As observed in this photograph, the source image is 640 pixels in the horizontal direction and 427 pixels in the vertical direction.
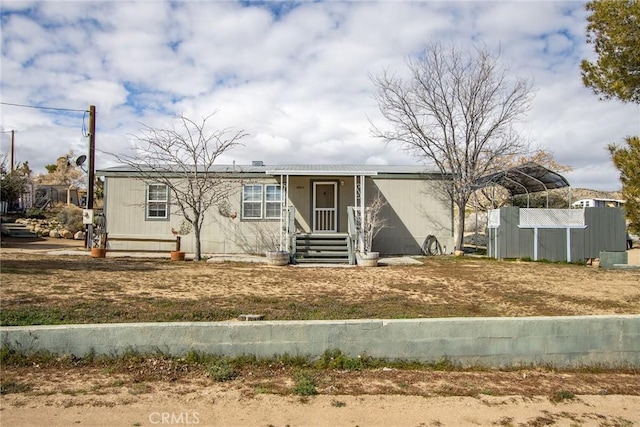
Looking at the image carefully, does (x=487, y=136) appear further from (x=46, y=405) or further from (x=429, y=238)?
(x=46, y=405)

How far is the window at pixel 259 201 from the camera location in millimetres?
15773

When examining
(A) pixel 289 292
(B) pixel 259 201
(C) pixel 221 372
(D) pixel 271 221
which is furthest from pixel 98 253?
(C) pixel 221 372

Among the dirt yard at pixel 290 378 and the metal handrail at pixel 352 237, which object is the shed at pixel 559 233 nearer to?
the metal handrail at pixel 352 237

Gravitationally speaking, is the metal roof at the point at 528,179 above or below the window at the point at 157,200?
above

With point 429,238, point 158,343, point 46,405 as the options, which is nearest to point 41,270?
point 158,343

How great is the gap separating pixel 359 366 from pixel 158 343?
7.25ft

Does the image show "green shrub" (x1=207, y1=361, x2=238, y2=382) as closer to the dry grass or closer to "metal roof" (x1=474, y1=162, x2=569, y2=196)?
the dry grass

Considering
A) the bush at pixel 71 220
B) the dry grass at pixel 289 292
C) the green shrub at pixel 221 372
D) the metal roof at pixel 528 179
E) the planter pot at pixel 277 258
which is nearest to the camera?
the green shrub at pixel 221 372

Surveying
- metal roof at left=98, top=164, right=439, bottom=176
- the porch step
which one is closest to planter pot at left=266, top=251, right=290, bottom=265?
the porch step

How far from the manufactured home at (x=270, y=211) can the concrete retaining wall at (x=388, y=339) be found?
10.2 m

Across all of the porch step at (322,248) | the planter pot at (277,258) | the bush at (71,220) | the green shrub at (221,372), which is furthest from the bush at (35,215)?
the green shrub at (221,372)

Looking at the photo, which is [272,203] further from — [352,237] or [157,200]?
[157,200]

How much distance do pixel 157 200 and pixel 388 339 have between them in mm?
12515

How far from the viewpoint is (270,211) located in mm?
15805
